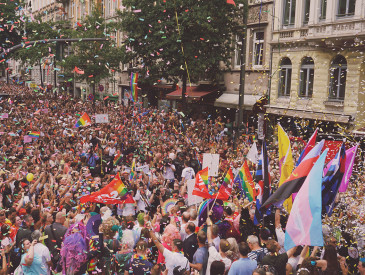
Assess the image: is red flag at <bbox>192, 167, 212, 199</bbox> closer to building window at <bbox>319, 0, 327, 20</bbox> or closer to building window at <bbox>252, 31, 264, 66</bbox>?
building window at <bbox>319, 0, 327, 20</bbox>

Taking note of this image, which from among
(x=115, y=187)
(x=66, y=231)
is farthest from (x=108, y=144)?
(x=66, y=231)

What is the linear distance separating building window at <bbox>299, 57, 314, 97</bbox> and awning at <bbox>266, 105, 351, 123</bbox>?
3.17 feet

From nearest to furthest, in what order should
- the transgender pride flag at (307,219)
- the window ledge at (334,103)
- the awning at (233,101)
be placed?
the transgender pride flag at (307,219) < the window ledge at (334,103) < the awning at (233,101)

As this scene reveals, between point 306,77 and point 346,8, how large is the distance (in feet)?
11.7

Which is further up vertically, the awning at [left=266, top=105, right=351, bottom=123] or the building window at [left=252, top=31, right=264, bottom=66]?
→ the building window at [left=252, top=31, right=264, bottom=66]

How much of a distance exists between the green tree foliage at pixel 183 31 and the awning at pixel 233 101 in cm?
216

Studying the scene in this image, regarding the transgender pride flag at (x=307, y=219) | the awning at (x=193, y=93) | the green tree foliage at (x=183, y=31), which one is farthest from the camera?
the awning at (x=193, y=93)

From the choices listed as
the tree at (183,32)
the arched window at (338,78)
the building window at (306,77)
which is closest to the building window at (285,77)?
the building window at (306,77)

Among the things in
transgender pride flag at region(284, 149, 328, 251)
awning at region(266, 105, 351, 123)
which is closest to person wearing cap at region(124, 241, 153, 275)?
transgender pride flag at region(284, 149, 328, 251)

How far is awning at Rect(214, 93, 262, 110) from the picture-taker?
21547mm

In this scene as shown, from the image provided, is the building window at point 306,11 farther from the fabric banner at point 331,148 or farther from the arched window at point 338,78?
the fabric banner at point 331,148

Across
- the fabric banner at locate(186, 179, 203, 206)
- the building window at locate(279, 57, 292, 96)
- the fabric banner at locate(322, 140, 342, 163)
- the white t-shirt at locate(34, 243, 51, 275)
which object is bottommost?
the white t-shirt at locate(34, 243, 51, 275)

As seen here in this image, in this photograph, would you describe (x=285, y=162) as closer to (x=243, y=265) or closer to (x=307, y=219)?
(x=307, y=219)

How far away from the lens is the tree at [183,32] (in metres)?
20.4
